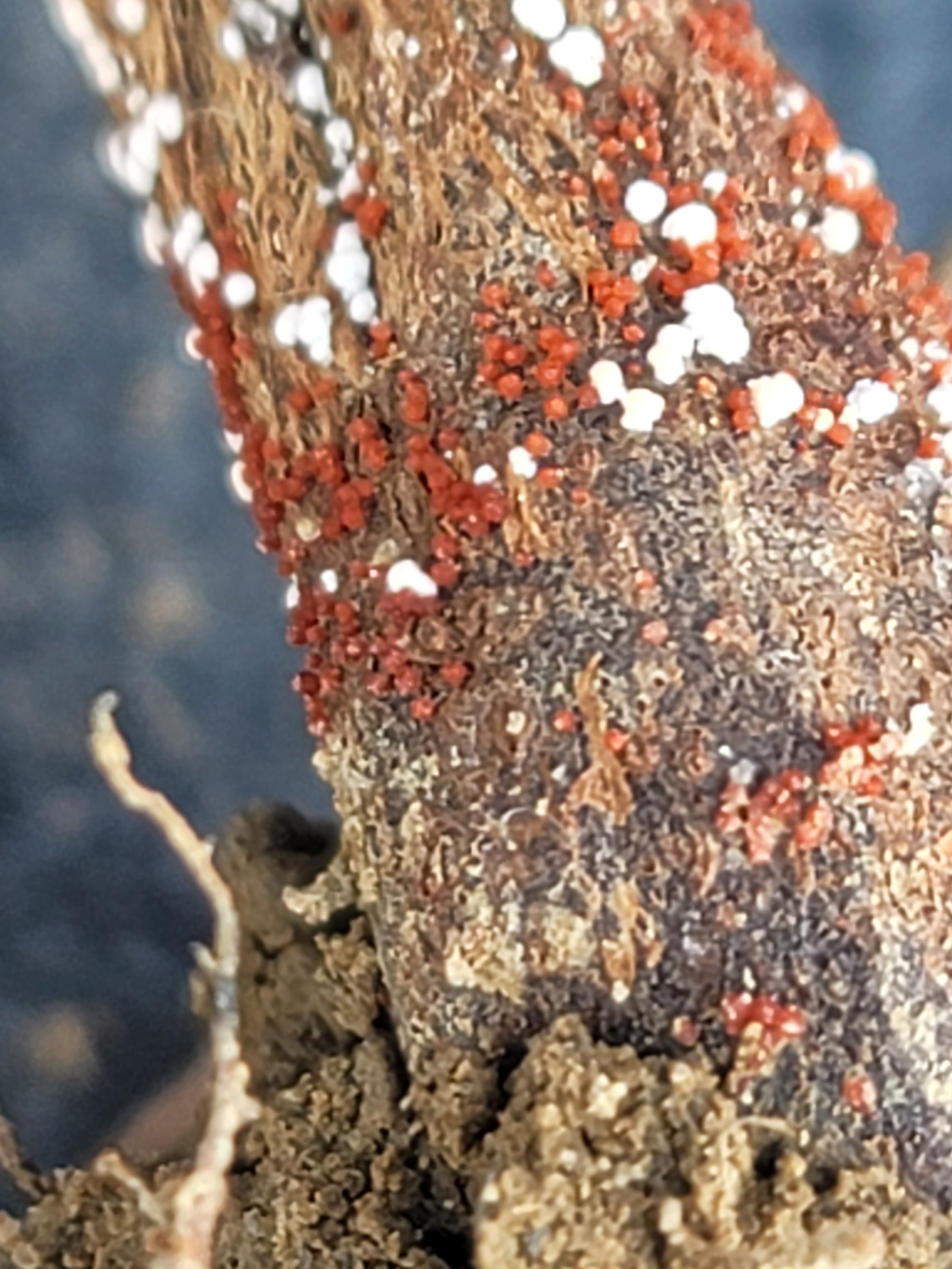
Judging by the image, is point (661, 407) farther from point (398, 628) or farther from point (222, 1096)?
point (222, 1096)

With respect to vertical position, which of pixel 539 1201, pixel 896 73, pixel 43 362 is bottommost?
pixel 539 1201

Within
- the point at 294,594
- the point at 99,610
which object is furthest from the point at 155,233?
the point at 99,610

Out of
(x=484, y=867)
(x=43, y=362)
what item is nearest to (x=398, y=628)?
(x=484, y=867)

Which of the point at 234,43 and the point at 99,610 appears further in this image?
the point at 99,610

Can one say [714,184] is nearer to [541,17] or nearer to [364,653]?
[541,17]

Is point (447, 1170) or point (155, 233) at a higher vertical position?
point (155, 233)

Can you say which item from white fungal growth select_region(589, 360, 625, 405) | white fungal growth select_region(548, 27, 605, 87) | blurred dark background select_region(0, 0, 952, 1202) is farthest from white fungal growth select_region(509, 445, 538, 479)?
blurred dark background select_region(0, 0, 952, 1202)

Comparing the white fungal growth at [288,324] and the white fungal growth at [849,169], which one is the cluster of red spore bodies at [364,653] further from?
the white fungal growth at [849,169]

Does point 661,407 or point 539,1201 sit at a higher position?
point 661,407
